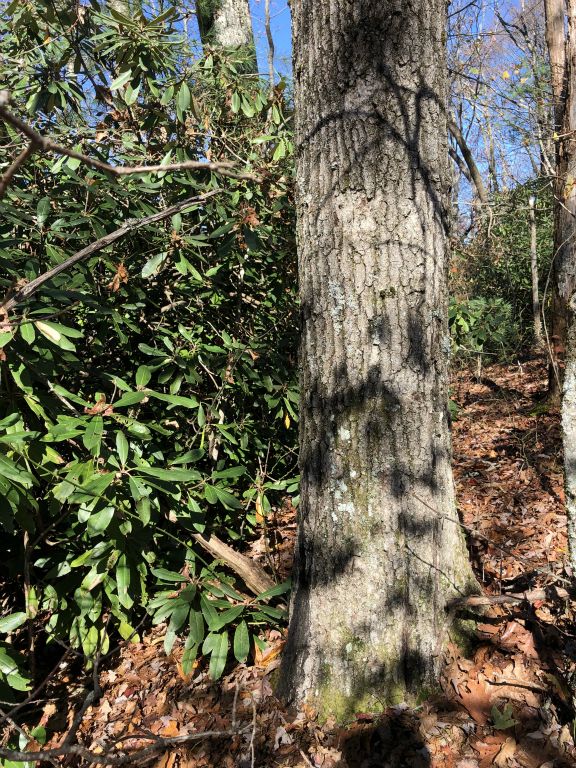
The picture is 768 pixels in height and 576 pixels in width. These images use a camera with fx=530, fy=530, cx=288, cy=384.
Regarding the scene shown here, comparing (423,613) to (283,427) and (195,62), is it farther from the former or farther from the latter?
(195,62)

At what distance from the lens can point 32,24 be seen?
3219 mm

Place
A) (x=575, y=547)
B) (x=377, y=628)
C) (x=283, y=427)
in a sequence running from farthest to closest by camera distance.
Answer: (x=283, y=427) → (x=377, y=628) → (x=575, y=547)

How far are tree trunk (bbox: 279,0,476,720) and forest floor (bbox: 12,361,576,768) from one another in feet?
0.41

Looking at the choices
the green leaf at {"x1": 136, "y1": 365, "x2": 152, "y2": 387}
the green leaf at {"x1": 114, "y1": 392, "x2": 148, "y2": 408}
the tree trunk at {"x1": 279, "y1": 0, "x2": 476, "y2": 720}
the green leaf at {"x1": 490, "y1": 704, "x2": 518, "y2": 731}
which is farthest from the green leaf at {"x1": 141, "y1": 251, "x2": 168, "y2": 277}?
the green leaf at {"x1": 490, "y1": 704, "x2": 518, "y2": 731}

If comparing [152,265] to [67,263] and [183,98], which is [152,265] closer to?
[67,263]

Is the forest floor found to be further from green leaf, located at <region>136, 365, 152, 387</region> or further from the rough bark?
the rough bark

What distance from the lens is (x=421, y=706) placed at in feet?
6.60

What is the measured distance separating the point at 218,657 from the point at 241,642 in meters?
0.11

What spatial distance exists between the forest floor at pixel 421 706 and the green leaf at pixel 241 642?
150 mm

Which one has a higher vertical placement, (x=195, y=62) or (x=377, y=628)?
(x=195, y=62)

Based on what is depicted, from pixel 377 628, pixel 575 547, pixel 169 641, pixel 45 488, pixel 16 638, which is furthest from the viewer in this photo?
pixel 16 638

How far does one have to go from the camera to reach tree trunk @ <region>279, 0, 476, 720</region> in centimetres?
195

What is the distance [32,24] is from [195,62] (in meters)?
0.98

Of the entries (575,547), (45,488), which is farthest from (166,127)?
(575,547)
